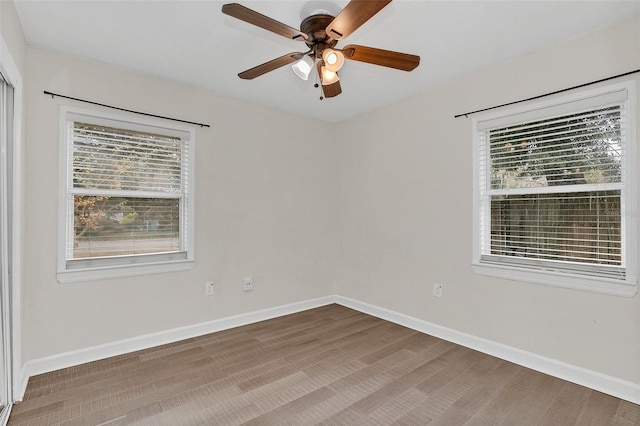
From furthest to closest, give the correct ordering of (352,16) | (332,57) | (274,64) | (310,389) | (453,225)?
(453,225) → (310,389) → (274,64) → (332,57) → (352,16)

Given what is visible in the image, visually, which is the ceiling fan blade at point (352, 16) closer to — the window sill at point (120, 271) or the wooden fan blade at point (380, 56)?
the wooden fan blade at point (380, 56)

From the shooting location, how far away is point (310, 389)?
2.28 metres

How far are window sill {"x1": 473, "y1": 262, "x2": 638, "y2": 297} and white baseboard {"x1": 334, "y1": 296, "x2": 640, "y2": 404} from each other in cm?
57

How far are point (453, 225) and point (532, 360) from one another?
122cm

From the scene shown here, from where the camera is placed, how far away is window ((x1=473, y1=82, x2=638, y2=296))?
2.21 meters

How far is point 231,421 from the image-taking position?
1925mm

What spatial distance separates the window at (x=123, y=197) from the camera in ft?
8.63

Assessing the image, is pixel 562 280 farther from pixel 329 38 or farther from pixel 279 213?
pixel 279 213

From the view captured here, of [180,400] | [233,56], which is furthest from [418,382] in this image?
[233,56]

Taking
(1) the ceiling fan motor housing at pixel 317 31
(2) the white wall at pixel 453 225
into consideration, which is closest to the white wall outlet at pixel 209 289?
(2) the white wall at pixel 453 225

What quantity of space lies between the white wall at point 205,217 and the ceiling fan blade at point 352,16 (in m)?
1.93

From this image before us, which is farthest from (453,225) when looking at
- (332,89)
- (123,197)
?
(123,197)

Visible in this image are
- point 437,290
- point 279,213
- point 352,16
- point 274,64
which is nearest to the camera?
point 352,16

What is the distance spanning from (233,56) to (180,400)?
2.50m
